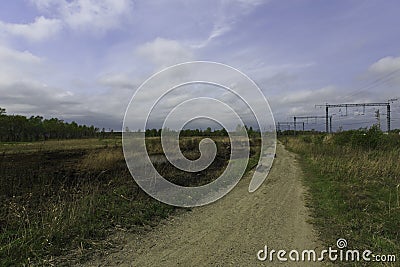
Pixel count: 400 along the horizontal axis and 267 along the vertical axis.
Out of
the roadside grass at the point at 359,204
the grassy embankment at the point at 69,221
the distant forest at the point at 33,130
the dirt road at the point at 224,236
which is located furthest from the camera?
the distant forest at the point at 33,130

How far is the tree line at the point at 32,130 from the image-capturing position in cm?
6508

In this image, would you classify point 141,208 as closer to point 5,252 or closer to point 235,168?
point 5,252

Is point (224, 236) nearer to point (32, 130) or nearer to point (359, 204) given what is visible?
point (359, 204)

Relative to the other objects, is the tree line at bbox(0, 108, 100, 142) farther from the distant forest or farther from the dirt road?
the dirt road

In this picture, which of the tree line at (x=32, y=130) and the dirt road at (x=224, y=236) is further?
the tree line at (x=32, y=130)

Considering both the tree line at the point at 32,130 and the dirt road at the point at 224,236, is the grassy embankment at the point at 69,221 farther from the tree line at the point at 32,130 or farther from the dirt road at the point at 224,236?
the tree line at the point at 32,130

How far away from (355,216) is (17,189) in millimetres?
10085

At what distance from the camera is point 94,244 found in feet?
16.5

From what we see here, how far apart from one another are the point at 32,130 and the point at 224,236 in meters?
78.1

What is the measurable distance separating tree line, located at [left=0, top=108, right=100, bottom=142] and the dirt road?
70.0m

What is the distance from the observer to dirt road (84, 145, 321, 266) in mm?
4469

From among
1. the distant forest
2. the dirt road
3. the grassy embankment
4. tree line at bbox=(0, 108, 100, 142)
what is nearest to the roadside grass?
the dirt road

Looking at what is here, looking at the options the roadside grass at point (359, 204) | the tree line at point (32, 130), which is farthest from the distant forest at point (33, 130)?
the roadside grass at point (359, 204)

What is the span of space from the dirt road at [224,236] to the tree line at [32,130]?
70.0 m
